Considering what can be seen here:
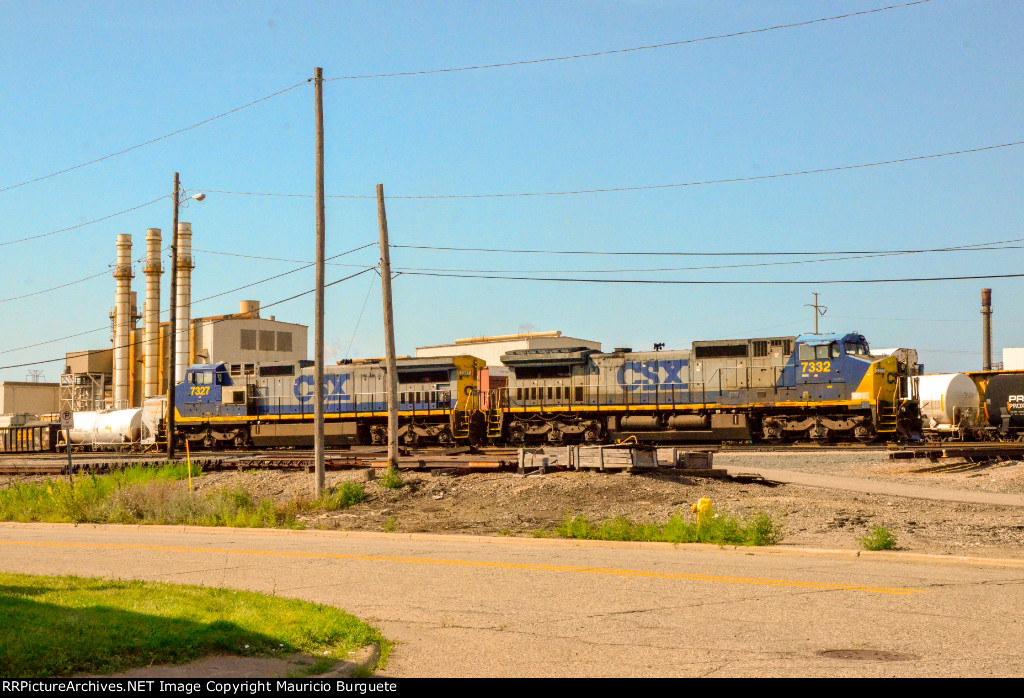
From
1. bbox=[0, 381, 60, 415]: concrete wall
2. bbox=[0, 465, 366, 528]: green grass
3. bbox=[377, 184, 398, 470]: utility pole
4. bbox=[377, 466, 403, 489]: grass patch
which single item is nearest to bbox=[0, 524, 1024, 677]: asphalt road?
bbox=[0, 465, 366, 528]: green grass

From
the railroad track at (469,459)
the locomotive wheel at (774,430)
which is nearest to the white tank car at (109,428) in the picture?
the railroad track at (469,459)

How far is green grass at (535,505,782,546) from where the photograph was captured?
15.2 m

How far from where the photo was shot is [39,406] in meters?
86.2

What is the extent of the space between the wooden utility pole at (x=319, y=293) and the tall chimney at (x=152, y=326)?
49343 millimetres

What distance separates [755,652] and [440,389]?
3311 centimetres

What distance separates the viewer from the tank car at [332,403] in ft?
132

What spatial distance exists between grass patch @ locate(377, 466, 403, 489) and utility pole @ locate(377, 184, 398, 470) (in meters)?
0.41

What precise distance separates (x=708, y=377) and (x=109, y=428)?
30.9m

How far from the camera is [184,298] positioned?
219 ft

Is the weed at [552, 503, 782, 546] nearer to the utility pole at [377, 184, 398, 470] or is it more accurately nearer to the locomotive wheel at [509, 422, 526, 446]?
the utility pole at [377, 184, 398, 470]

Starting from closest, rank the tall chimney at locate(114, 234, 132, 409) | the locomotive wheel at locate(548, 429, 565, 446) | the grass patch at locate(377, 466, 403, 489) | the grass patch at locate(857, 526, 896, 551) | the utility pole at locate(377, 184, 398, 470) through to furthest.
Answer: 1. the grass patch at locate(857, 526, 896, 551)
2. the grass patch at locate(377, 466, 403, 489)
3. the utility pole at locate(377, 184, 398, 470)
4. the locomotive wheel at locate(548, 429, 565, 446)
5. the tall chimney at locate(114, 234, 132, 409)

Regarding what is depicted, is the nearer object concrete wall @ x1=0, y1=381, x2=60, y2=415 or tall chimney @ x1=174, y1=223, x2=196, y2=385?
tall chimney @ x1=174, y1=223, x2=196, y2=385

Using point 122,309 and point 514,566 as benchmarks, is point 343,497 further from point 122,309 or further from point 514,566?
point 122,309

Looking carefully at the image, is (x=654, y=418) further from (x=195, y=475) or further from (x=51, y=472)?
(x=51, y=472)
